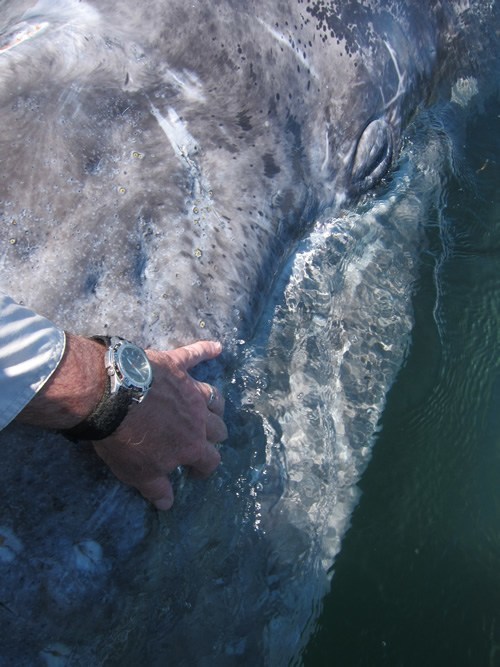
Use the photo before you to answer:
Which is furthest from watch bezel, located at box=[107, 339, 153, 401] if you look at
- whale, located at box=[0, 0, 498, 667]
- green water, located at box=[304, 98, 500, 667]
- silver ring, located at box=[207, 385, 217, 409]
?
green water, located at box=[304, 98, 500, 667]

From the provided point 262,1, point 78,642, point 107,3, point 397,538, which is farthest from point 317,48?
point 78,642

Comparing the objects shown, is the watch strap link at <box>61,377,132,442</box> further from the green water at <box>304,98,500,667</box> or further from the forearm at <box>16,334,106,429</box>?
the green water at <box>304,98,500,667</box>

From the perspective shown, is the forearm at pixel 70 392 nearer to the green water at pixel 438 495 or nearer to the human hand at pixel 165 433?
the human hand at pixel 165 433

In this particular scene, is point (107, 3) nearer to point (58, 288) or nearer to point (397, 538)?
point (58, 288)

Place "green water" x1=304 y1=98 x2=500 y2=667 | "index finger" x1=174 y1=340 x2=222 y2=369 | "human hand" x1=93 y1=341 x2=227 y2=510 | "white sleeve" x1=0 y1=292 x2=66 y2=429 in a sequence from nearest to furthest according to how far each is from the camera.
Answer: "white sleeve" x1=0 y1=292 x2=66 y2=429 < "human hand" x1=93 y1=341 x2=227 y2=510 < "index finger" x1=174 y1=340 x2=222 y2=369 < "green water" x1=304 y1=98 x2=500 y2=667

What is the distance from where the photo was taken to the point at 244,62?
144 inches

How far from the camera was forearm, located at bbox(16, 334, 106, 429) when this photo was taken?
2477mm

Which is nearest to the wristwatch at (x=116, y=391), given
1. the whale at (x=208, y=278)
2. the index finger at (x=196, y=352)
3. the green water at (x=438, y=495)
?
the whale at (x=208, y=278)

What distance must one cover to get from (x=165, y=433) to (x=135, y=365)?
325 mm

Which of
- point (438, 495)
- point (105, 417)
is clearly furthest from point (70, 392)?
point (438, 495)

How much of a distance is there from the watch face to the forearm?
86 millimetres

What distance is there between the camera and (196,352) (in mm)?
2992

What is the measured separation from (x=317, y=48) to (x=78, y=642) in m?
3.36

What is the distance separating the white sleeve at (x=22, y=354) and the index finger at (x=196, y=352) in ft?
1.87
